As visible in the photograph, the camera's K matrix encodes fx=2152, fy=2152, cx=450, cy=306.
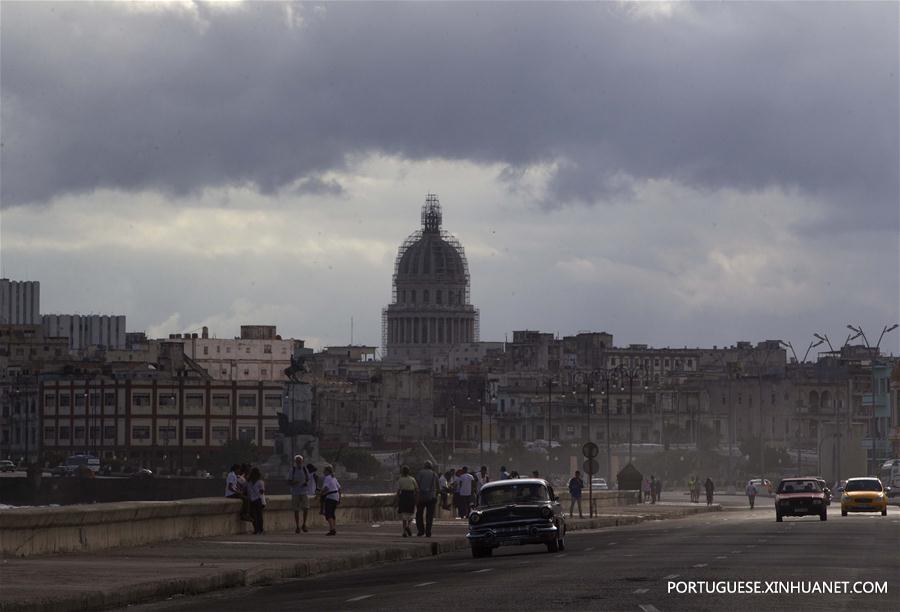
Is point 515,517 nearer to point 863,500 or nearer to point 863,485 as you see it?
point 863,500

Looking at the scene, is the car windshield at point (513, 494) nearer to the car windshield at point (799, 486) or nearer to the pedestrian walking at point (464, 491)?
the pedestrian walking at point (464, 491)

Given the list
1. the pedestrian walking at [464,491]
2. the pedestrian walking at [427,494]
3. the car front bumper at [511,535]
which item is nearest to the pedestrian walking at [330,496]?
the pedestrian walking at [427,494]

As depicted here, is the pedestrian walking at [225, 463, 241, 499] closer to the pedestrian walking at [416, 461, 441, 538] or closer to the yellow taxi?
the pedestrian walking at [416, 461, 441, 538]

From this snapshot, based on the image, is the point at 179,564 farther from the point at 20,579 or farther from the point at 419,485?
the point at 419,485

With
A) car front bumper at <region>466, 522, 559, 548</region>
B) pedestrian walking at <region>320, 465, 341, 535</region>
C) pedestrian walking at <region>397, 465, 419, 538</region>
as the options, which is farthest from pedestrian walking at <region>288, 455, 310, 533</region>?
car front bumper at <region>466, 522, 559, 548</region>

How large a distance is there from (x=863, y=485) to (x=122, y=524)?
151 feet

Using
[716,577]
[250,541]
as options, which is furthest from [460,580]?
[250,541]

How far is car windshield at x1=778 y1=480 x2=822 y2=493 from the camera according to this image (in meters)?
72.5

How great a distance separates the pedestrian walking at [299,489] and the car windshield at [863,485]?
113 ft

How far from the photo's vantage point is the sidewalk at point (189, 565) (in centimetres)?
2908

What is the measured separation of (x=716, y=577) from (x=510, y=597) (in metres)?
4.70

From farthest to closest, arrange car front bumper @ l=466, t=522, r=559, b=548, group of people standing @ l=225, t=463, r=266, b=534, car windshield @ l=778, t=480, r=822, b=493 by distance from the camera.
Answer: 1. car windshield @ l=778, t=480, r=822, b=493
2. group of people standing @ l=225, t=463, r=266, b=534
3. car front bumper @ l=466, t=522, r=559, b=548

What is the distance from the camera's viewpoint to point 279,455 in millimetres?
149750

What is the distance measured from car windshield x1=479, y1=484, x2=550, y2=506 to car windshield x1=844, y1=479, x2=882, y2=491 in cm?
3937
